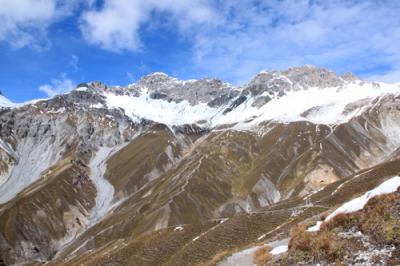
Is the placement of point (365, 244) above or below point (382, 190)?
below

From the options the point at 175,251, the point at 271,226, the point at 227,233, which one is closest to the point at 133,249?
the point at 175,251

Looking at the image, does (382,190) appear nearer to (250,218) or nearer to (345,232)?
(345,232)

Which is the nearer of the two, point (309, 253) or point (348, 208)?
point (309, 253)

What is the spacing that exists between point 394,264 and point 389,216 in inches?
142

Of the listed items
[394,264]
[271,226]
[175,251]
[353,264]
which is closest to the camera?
[394,264]

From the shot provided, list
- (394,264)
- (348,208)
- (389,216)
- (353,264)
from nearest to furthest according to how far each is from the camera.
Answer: (394,264) < (353,264) < (389,216) < (348,208)

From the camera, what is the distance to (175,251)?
6775 centimetres

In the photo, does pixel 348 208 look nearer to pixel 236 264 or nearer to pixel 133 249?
pixel 236 264

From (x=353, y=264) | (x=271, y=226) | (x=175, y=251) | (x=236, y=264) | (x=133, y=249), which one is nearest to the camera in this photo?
(x=353, y=264)

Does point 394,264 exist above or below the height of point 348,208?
below

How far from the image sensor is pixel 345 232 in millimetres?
24125

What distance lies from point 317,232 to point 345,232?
5.92 feet

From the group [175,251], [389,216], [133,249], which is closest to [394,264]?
[389,216]

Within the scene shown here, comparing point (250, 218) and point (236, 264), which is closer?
point (236, 264)
